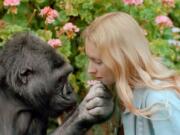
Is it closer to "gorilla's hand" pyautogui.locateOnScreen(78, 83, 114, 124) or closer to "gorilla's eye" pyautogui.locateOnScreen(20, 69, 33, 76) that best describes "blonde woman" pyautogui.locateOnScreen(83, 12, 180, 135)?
"gorilla's hand" pyautogui.locateOnScreen(78, 83, 114, 124)

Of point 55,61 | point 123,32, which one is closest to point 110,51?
point 123,32

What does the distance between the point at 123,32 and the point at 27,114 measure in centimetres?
78

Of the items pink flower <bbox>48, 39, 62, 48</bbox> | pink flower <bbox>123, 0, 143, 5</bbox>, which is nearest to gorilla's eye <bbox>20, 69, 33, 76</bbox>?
pink flower <bbox>48, 39, 62, 48</bbox>

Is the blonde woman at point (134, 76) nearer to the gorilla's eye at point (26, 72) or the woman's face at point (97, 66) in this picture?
the woman's face at point (97, 66)

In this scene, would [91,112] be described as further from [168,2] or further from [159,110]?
[168,2]

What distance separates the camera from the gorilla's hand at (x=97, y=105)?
14.5 ft

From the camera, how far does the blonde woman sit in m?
4.15

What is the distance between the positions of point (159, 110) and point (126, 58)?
334 mm

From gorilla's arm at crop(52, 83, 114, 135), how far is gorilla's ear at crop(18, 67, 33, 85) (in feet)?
1.15

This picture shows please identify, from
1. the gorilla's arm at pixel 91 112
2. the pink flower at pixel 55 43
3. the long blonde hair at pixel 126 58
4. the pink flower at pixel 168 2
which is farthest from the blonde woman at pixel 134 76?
the pink flower at pixel 168 2

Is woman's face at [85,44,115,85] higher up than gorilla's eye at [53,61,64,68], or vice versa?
woman's face at [85,44,115,85]

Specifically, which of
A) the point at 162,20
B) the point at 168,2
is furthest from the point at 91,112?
the point at 168,2

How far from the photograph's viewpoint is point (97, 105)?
14.5ft

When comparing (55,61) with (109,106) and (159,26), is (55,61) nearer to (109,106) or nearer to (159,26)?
(109,106)
